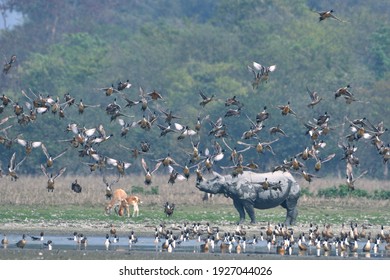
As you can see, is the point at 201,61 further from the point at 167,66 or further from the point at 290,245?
the point at 290,245

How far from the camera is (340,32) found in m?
106

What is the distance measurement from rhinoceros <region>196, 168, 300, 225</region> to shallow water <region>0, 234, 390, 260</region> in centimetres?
696

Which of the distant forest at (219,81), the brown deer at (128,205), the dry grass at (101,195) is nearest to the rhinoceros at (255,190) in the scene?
the brown deer at (128,205)

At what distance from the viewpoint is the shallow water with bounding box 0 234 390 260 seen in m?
36.5

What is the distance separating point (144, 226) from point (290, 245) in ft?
25.8

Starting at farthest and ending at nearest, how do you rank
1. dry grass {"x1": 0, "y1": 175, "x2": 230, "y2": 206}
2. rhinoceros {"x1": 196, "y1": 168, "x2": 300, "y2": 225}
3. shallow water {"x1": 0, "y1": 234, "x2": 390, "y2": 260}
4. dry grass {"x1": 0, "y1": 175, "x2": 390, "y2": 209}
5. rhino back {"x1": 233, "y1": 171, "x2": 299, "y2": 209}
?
dry grass {"x1": 0, "y1": 175, "x2": 390, "y2": 209}
dry grass {"x1": 0, "y1": 175, "x2": 230, "y2": 206}
rhino back {"x1": 233, "y1": 171, "x2": 299, "y2": 209}
rhinoceros {"x1": 196, "y1": 168, "x2": 300, "y2": 225}
shallow water {"x1": 0, "y1": 234, "x2": 390, "y2": 260}

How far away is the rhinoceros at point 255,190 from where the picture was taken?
48.3 m

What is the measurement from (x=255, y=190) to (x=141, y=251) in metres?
11.4

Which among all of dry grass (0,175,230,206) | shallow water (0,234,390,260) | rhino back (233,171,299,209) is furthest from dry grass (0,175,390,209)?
shallow water (0,234,390,260)

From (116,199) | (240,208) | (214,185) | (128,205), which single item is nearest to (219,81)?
(116,199)

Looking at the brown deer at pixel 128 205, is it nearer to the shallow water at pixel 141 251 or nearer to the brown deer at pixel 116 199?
the brown deer at pixel 116 199

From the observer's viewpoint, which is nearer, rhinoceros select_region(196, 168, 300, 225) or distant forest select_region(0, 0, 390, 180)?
rhinoceros select_region(196, 168, 300, 225)

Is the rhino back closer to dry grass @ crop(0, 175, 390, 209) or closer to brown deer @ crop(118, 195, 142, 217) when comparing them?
brown deer @ crop(118, 195, 142, 217)

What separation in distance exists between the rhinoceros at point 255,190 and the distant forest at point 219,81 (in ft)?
74.2
